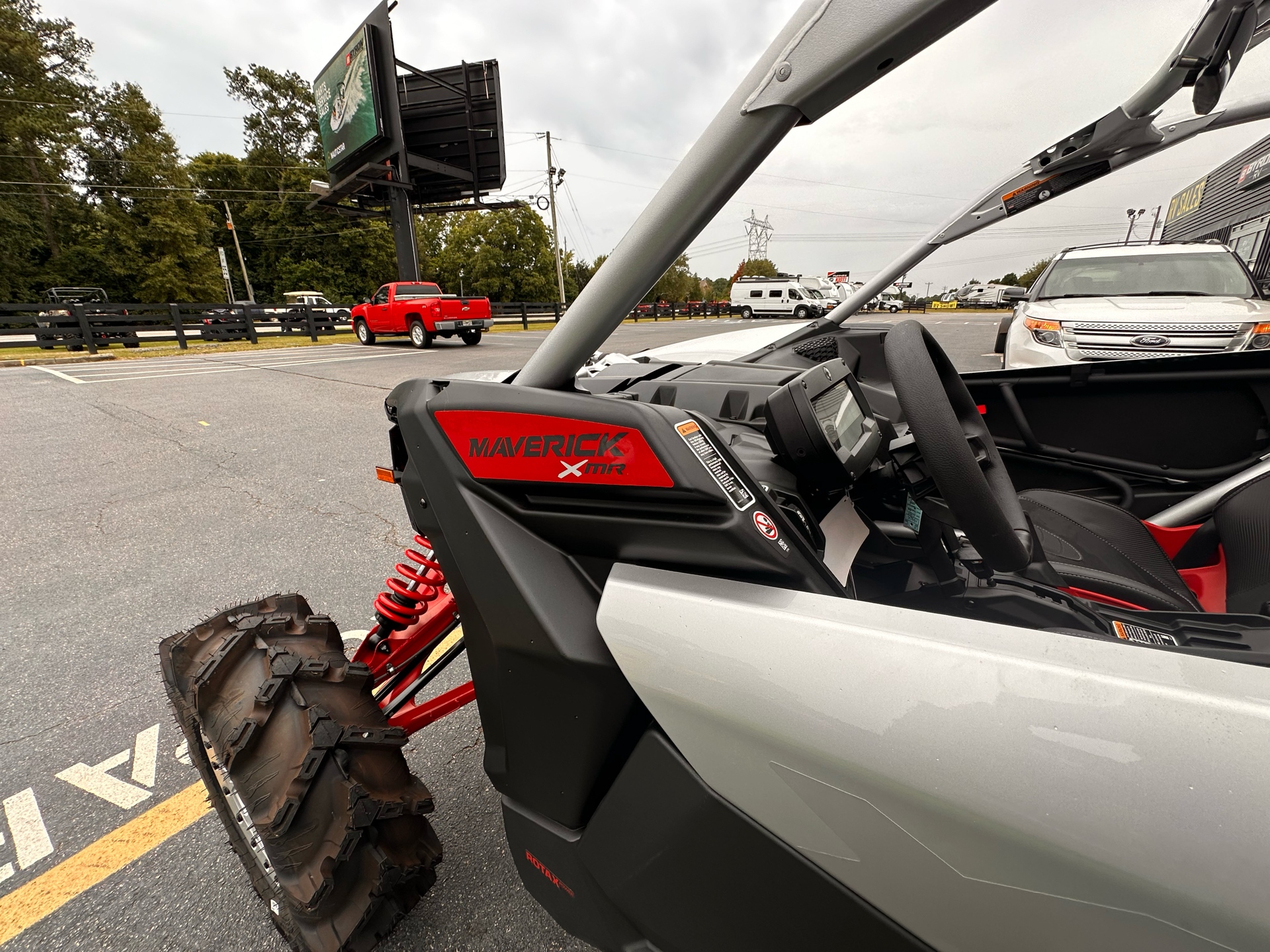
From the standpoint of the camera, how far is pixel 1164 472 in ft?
7.75

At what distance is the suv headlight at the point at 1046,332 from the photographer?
518cm

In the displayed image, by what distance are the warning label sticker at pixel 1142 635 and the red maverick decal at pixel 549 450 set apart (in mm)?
944

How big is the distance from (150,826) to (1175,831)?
2.25m

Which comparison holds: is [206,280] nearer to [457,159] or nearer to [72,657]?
[457,159]

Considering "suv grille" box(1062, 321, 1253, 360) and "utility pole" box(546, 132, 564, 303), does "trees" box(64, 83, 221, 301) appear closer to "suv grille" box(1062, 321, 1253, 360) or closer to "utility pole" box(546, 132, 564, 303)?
"utility pole" box(546, 132, 564, 303)

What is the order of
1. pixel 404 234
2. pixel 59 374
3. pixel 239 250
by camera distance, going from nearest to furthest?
pixel 59 374 < pixel 404 234 < pixel 239 250

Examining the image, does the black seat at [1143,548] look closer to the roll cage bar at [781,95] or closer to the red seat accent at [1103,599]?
the red seat accent at [1103,599]

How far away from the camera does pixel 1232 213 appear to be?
1132 cm

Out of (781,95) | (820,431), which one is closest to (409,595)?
(820,431)

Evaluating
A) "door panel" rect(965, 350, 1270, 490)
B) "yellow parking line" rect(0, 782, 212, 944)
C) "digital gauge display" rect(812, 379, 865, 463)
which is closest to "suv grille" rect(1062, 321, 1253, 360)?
"door panel" rect(965, 350, 1270, 490)

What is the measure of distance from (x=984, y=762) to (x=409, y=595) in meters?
1.31

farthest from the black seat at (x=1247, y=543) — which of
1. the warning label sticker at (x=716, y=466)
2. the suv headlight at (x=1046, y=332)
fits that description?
Result: the suv headlight at (x=1046, y=332)

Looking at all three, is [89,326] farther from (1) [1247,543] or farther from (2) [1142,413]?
(1) [1247,543]

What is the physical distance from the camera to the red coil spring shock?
1499mm
